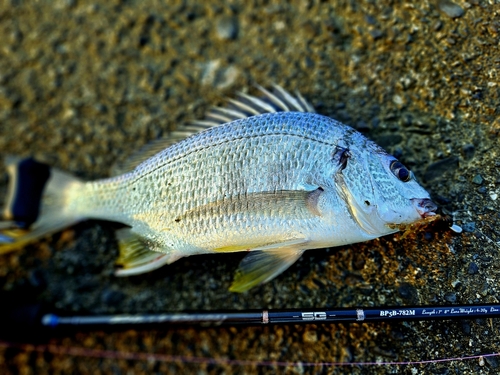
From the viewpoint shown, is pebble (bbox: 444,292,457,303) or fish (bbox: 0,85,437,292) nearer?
fish (bbox: 0,85,437,292)

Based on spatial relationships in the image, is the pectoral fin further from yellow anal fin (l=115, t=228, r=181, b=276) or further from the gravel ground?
yellow anal fin (l=115, t=228, r=181, b=276)

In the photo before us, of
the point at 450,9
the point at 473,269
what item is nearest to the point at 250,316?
the point at 473,269

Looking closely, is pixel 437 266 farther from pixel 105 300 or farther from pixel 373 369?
pixel 105 300

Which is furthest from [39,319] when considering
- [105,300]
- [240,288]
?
[240,288]

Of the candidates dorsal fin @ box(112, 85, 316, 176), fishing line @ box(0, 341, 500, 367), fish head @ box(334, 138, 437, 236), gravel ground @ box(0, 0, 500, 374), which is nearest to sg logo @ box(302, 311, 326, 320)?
gravel ground @ box(0, 0, 500, 374)

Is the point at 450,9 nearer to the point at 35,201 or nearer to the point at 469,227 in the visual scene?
the point at 469,227

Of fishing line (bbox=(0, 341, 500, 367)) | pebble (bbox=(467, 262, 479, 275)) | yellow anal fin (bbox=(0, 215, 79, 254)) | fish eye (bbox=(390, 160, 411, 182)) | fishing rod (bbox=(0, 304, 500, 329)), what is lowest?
fishing line (bbox=(0, 341, 500, 367))

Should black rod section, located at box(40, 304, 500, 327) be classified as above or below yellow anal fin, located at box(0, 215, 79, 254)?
below
